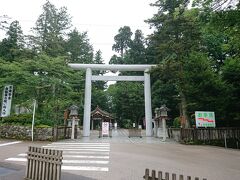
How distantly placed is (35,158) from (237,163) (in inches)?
288

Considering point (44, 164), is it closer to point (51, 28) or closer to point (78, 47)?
A: point (51, 28)

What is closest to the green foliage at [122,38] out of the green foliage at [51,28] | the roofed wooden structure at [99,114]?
the roofed wooden structure at [99,114]

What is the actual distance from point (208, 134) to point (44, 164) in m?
12.1

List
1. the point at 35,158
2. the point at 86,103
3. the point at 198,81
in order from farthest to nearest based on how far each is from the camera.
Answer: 1. the point at 86,103
2. the point at 198,81
3. the point at 35,158

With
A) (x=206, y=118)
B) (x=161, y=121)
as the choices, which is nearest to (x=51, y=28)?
(x=161, y=121)

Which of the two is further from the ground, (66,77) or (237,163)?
(66,77)

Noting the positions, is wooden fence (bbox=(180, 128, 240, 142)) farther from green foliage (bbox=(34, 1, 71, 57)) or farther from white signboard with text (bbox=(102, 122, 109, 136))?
green foliage (bbox=(34, 1, 71, 57))

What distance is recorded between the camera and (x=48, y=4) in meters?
27.5

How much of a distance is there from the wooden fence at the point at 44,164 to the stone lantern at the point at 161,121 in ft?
39.6

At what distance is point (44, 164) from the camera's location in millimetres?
4871

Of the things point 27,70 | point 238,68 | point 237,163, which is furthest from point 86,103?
point 237,163

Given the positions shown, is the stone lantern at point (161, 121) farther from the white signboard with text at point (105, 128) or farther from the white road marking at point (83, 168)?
the white road marking at point (83, 168)

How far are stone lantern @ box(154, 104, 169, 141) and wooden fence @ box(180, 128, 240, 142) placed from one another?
1912 mm

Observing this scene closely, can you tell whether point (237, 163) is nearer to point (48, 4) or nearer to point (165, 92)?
point (165, 92)
